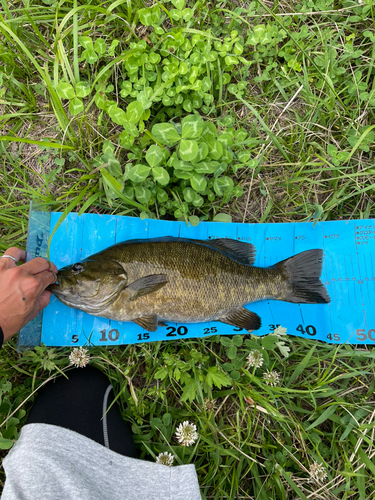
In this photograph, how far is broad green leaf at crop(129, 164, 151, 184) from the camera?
2717 mm

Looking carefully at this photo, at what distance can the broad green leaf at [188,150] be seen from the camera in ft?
8.47

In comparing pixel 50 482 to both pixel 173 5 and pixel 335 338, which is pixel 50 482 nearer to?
pixel 335 338

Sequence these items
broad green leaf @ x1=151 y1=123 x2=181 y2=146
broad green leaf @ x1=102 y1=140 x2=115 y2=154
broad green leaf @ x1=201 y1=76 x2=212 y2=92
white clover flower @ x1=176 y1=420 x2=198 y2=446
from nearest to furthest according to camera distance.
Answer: white clover flower @ x1=176 y1=420 x2=198 y2=446 → broad green leaf @ x1=151 y1=123 x2=181 y2=146 → broad green leaf @ x1=102 y1=140 x2=115 y2=154 → broad green leaf @ x1=201 y1=76 x2=212 y2=92

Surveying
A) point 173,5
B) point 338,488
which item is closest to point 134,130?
point 173,5

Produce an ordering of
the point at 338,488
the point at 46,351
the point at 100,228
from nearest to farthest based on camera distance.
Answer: the point at 338,488 → the point at 46,351 → the point at 100,228

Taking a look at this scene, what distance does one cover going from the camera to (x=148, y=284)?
2.70 m

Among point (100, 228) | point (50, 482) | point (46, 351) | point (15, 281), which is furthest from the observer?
point (100, 228)

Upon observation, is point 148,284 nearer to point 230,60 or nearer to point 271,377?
point 271,377

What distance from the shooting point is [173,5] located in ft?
10.1

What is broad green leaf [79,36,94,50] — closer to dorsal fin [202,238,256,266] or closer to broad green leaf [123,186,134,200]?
broad green leaf [123,186,134,200]

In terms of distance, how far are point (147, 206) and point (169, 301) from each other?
93 centimetres

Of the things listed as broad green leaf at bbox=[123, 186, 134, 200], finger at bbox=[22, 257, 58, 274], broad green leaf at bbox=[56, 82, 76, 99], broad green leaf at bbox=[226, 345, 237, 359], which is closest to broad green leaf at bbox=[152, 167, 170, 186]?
broad green leaf at bbox=[123, 186, 134, 200]

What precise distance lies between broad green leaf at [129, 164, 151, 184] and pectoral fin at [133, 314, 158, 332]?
1.26 meters

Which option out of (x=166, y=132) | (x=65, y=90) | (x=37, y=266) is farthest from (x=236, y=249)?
(x=65, y=90)
